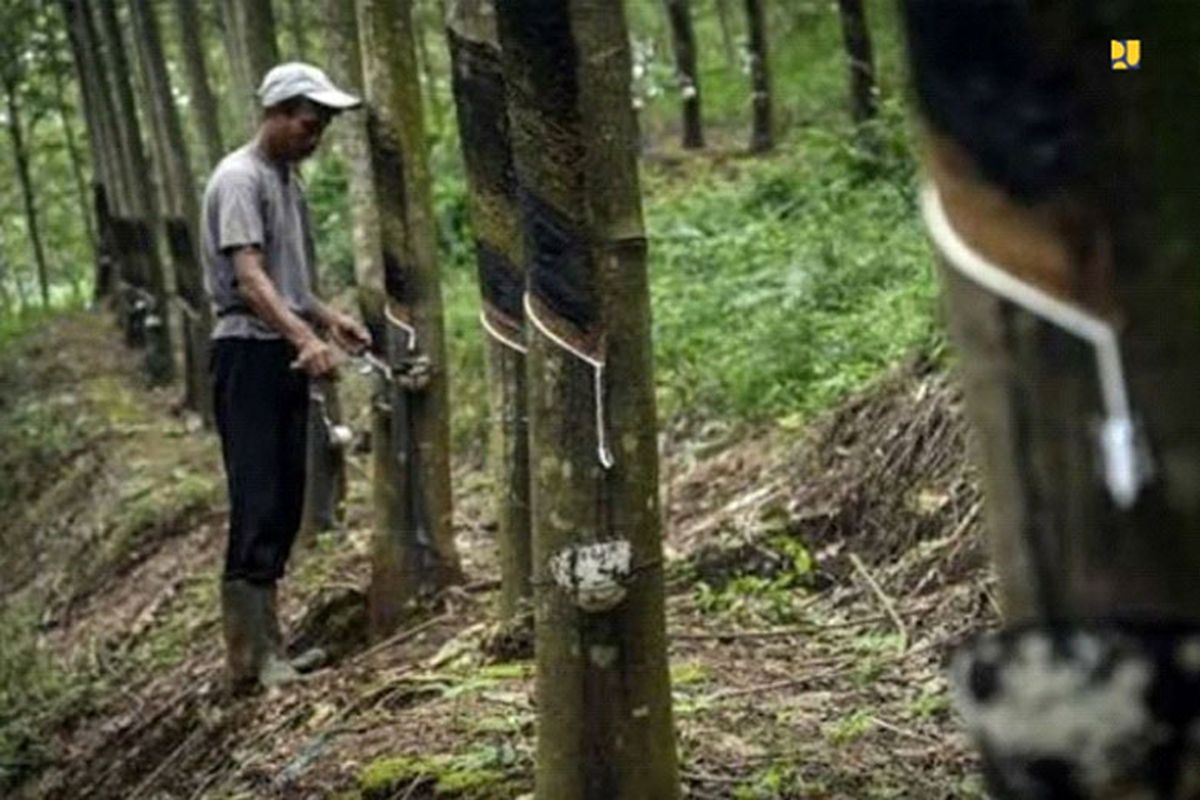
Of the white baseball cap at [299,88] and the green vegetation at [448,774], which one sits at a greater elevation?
the white baseball cap at [299,88]

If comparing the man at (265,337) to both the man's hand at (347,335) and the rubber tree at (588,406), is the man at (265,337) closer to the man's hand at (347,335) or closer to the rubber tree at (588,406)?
the man's hand at (347,335)

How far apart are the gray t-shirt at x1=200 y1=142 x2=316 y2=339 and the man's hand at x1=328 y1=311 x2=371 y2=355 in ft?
0.49

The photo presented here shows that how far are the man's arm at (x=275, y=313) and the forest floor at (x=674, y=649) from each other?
98 centimetres

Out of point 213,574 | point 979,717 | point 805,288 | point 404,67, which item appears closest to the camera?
point 979,717

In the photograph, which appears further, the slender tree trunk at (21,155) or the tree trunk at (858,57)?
the slender tree trunk at (21,155)

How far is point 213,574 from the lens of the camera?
1076cm

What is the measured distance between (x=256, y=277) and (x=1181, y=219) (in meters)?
5.19

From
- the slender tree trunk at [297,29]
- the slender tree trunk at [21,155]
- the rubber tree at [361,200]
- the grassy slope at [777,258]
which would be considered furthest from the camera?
the slender tree trunk at [21,155]

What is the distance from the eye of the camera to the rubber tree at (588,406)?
3.93 metres

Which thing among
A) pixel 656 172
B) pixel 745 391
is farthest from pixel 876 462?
pixel 656 172

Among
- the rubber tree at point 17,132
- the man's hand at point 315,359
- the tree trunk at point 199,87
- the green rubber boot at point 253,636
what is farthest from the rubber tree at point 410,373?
the rubber tree at point 17,132

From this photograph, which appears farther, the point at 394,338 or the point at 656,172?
the point at 656,172

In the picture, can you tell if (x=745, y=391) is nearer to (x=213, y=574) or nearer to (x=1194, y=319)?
(x=213, y=574)

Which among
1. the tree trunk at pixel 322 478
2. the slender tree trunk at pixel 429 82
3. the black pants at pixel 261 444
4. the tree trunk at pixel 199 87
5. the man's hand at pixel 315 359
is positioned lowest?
the tree trunk at pixel 322 478
